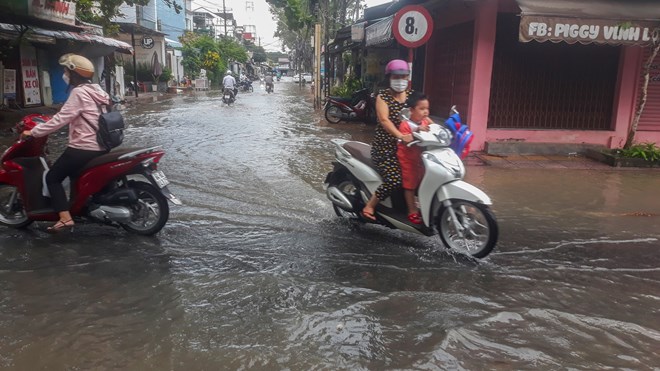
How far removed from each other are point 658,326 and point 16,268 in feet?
15.4

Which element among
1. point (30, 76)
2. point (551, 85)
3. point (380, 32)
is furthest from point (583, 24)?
point (30, 76)

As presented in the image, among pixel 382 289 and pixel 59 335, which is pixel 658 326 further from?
pixel 59 335

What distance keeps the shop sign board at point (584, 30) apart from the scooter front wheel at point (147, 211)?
640cm

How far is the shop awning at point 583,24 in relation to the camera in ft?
27.8

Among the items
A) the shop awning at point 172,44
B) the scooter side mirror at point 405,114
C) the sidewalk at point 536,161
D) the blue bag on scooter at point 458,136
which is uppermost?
the shop awning at point 172,44

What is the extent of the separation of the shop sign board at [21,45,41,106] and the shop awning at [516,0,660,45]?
1469 cm

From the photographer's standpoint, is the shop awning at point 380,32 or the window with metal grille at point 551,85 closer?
the window with metal grille at point 551,85

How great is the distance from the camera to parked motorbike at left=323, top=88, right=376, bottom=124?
1514 centimetres

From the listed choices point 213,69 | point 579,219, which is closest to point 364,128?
point 579,219

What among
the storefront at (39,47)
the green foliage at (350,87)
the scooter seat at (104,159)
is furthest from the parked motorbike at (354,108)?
the scooter seat at (104,159)

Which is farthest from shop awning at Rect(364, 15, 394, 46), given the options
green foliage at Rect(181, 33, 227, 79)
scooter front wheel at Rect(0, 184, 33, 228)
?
green foliage at Rect(181, 33, 227, 79)

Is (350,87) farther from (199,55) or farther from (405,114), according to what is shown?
(199,55)

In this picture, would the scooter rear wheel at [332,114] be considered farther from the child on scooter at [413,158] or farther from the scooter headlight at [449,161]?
the scooter headlight at [449,161]

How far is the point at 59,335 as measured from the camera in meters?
3.13
